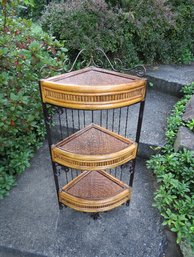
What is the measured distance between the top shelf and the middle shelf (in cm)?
28

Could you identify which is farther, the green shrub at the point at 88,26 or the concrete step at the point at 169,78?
the concrete step at the point at 169,78

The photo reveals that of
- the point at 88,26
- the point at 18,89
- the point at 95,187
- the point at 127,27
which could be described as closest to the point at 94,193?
A: the point at 95,187

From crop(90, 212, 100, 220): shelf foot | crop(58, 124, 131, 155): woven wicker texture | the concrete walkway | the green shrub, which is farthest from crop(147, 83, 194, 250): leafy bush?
the green shrub

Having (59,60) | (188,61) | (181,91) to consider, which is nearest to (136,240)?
(59,60)

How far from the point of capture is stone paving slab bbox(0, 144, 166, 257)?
1.29m

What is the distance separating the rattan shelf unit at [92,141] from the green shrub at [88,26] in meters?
1.21

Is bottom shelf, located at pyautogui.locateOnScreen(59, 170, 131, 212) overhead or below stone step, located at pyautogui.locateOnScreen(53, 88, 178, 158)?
below

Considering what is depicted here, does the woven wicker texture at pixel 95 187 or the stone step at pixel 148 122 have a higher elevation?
the stone step at pixel 148 122

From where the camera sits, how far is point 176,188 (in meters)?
1.50

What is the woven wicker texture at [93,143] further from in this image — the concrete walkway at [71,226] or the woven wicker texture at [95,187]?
the concrete walkway at [71,226]

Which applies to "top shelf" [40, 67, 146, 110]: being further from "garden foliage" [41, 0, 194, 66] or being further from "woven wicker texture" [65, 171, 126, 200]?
"garden foliage" [41, 0, 194, 66]

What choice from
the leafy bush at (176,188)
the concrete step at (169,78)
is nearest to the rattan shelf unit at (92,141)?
the leafy bush at (176,188)

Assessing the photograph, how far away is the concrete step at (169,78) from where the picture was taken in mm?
2557

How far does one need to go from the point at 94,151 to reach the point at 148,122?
1035 millimetres
